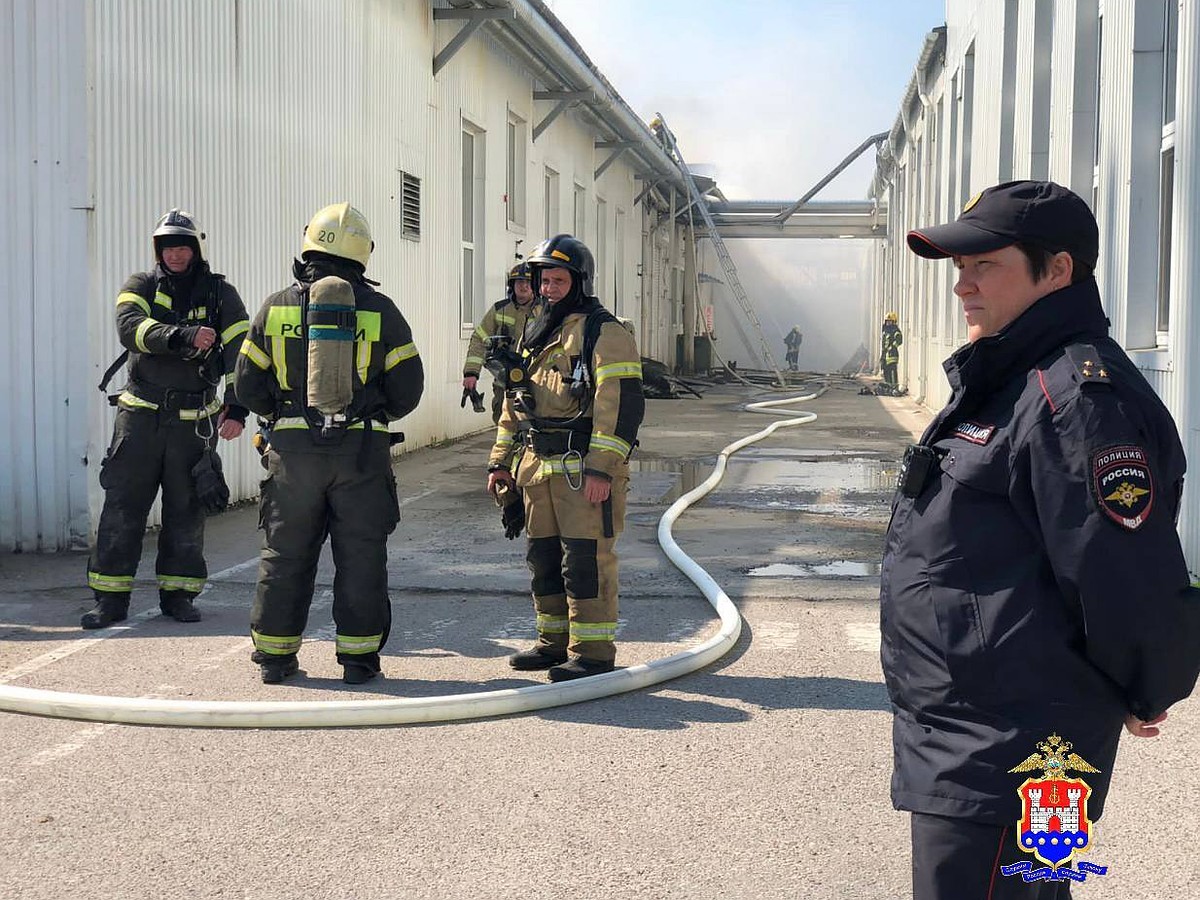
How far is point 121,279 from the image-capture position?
28.6 ft

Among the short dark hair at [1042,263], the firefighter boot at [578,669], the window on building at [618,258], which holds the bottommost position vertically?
the firefighter boot at [578,669]

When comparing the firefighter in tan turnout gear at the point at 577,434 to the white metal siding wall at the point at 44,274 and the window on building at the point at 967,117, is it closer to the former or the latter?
the white metal siding wall at the point at 44,274

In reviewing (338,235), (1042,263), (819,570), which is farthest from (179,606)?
(1042,263)

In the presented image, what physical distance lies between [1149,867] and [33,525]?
706 cm

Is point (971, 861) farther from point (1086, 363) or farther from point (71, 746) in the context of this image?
point (71, 746)

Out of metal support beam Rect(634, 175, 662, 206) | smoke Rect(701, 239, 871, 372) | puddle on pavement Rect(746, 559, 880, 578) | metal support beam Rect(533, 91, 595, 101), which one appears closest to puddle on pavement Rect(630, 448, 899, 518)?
puddle on pavement Rect(746, 559, 880, 578)

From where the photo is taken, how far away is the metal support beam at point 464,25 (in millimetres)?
15586

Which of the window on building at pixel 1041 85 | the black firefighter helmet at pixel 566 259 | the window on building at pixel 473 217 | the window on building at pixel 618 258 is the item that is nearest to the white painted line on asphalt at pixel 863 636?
the black firefighter helmet at pixel 566 259

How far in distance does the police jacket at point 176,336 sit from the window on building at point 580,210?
1834 centimetres

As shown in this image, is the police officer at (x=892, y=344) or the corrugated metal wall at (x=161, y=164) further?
the police officer at (x=892, y=344)

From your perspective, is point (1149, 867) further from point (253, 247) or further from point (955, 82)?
point (955, 82)

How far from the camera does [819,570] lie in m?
8.11

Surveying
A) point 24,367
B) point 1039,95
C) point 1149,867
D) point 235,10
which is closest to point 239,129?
point 235,10

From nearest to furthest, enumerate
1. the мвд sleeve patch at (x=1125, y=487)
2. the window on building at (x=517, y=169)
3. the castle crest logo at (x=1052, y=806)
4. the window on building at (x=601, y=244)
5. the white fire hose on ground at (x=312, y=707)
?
the мвд sleeve patch at (x=1125, y=487), the castle crest logo at (x=1052, y=806), the white fire hose on ground at (x=312, y=707), the window on building at (x=517, y=169), the window on building at (x=601, y=244)
